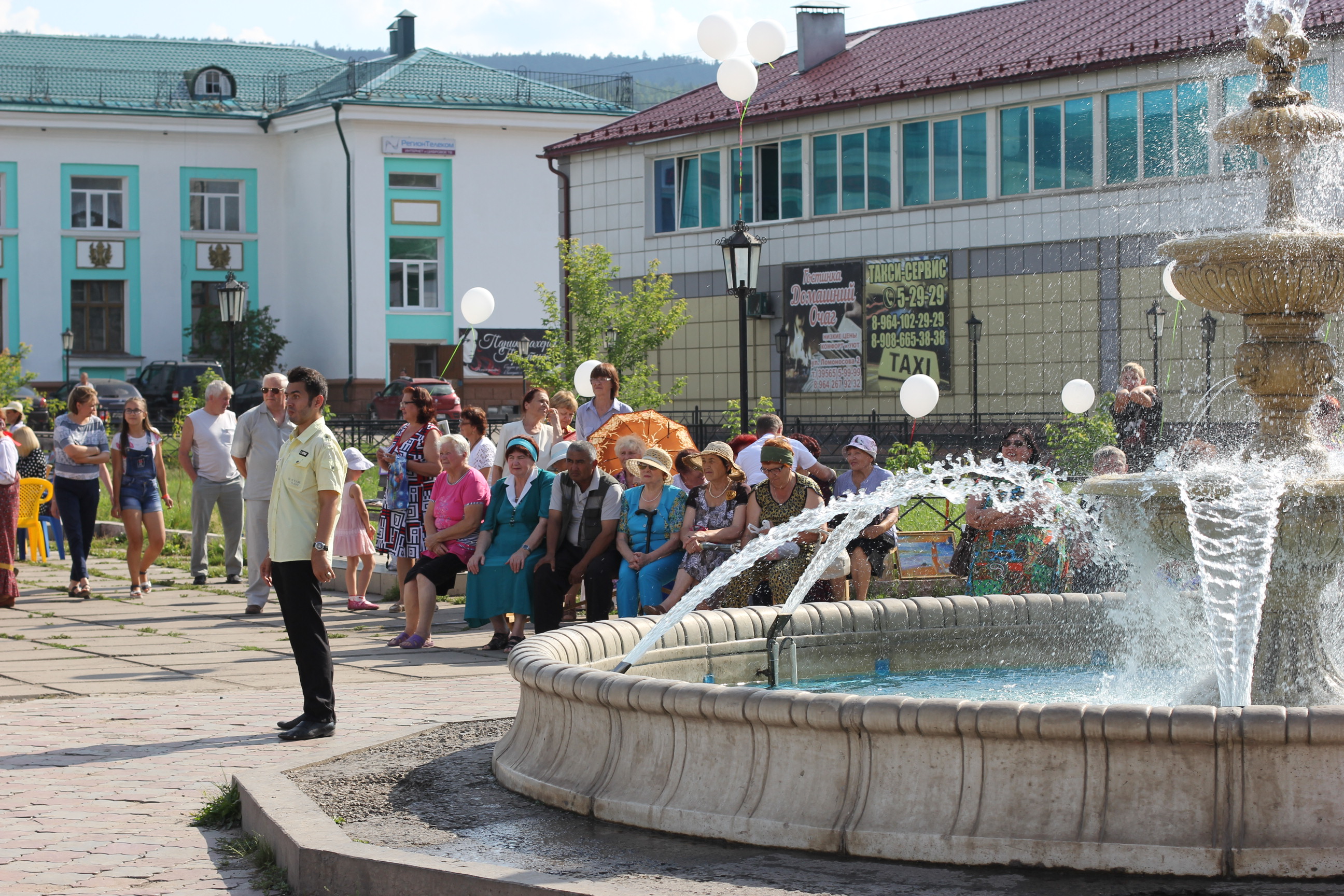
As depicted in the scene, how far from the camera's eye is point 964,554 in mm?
10789

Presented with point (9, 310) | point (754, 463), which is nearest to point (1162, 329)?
point (754, 463)

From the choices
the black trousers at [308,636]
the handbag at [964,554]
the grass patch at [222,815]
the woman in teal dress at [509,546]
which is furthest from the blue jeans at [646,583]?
the grass patch at [222,815]

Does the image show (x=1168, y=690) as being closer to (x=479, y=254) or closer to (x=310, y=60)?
(x=479, y=254)

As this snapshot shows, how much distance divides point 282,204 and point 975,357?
3321 cm

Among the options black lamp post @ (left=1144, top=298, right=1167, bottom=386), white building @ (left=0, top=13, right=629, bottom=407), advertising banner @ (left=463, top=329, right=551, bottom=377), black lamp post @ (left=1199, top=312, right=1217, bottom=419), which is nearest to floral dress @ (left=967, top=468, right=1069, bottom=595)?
black lamp post @ (left=1199, top=312, right=1217, bottom=419)

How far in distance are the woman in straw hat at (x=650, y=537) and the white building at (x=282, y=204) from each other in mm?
43685

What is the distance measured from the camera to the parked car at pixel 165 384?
167 ft

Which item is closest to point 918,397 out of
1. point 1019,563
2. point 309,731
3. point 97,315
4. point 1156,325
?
point 1019,563

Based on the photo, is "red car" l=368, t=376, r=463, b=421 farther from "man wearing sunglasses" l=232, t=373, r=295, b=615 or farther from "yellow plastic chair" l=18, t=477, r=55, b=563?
"man wearing sunglasses" l=232, t=373, r=295, b=615

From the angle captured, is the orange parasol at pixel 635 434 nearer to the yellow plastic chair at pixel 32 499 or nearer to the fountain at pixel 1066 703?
the fountain at pixel 1066 703

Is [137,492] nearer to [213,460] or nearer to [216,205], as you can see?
[213,460]

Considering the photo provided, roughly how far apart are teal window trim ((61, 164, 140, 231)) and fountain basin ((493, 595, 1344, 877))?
53.6 m

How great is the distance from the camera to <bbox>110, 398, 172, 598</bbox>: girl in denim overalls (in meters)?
14.3

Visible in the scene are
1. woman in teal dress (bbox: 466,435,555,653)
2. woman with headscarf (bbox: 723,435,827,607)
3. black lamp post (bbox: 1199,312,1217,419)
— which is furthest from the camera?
black lamp post (bbox: 1199,312,1217,419)
